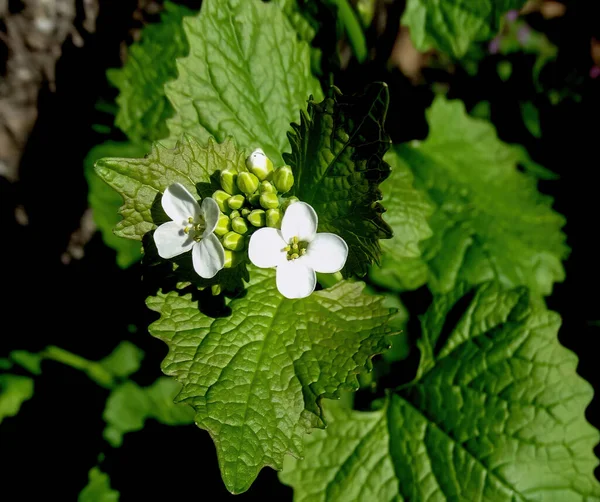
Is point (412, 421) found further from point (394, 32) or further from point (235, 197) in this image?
point (394, 32)

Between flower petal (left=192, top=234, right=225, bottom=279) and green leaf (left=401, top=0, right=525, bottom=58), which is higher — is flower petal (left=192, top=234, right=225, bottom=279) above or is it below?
below

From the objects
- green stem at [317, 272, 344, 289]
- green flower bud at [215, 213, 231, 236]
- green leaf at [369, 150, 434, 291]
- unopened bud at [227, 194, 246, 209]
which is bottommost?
green stem at [317, 272, 344, 289]

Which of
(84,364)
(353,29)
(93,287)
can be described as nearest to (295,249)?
(353,29)

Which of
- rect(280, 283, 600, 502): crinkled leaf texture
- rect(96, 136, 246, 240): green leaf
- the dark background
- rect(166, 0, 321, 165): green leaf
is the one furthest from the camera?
the dark background

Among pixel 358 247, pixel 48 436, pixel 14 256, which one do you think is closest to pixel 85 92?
pixel 14 256

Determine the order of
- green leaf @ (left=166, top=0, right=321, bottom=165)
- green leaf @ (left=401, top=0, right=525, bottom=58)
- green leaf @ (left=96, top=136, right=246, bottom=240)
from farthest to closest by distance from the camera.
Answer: green leaf @ (left=401, top=0, right=525, bottom=58) → green leaf @ (left=166, top=0, right=321, bottom=165) → green leaf @ (left=96, top=136, right=246, bottom=240)

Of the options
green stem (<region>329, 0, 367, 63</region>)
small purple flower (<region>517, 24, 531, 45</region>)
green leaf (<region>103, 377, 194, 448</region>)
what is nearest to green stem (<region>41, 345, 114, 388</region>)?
green leaf (<region>103, 377, 194, 448</region>)

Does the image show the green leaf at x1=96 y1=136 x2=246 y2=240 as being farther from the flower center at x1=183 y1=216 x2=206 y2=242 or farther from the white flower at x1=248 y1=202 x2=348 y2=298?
the white flower at x1=248 y1=202 x2=348 y2=298

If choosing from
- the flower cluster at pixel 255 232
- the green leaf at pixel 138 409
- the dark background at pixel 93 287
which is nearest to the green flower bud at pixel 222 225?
the flower cluster at pixel 255 232
